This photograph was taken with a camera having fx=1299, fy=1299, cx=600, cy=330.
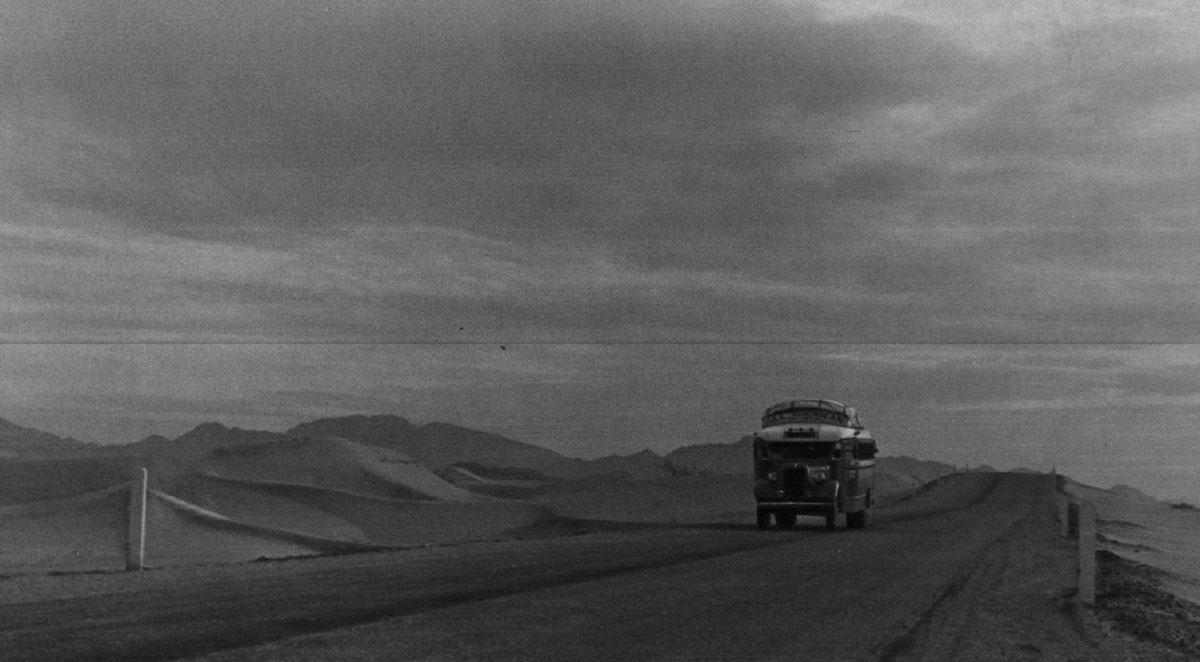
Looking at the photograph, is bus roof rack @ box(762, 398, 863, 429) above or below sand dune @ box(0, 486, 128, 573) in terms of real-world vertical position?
above


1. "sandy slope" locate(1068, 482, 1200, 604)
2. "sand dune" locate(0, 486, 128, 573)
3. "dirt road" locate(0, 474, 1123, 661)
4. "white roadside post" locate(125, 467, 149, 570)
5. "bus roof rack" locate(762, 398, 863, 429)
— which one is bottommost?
"sandy slope" locate(1068, 482, 1200, 604)

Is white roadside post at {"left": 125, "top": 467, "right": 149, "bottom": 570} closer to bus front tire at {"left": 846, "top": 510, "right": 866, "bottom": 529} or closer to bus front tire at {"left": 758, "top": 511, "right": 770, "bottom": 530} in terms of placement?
bus front tire at {"left": 758, "top": 511, "right": 770, "bottom": 530}

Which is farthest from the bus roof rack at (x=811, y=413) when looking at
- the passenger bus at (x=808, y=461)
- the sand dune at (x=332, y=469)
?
the sand dune at (x=332, y=469)

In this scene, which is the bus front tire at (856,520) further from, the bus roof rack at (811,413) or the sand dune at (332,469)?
the sand dune at (332,469)

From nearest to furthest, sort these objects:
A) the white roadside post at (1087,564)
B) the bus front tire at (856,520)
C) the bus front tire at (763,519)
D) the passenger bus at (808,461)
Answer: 1. the white roadside post at (1087,564)
2. the passenger bus at (808,461)
3. the bus front tire at (763,519)
4. the bus front tire at (856,520)

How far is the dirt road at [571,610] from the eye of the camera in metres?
12.5

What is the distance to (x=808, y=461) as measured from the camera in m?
40.0

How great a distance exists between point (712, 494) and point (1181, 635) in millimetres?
69843

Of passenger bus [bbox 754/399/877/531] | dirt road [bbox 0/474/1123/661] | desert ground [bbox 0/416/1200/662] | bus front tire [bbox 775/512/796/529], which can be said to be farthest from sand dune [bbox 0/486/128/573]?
bus front tire [bbox 775/512/796/529]

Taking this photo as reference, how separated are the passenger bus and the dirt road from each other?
1128 centimetres

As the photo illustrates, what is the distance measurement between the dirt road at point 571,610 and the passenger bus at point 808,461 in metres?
11.3

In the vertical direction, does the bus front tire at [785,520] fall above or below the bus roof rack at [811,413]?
below

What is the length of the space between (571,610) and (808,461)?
81.4ft

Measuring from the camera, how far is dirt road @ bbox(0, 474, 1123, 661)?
1253 cm
